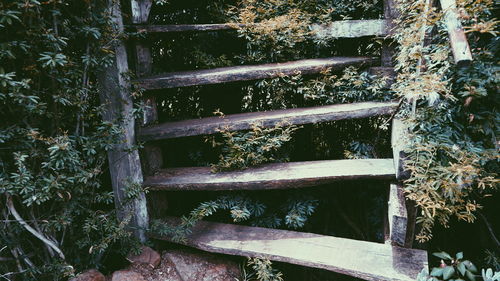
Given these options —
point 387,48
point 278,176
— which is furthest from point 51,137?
point 387,48

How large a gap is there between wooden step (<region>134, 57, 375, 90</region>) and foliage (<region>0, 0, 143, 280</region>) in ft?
1.33

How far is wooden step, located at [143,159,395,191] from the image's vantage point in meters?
1.90

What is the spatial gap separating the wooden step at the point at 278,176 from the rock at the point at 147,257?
0.41 metres

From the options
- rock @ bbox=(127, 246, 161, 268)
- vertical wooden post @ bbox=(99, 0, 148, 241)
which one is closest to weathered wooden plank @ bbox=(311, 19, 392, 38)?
vertical wooden post @ bbox=(99, 0, 148, 241)

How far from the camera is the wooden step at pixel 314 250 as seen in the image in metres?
1.64

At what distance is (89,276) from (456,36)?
221 centimetres

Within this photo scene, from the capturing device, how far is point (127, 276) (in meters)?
1.93

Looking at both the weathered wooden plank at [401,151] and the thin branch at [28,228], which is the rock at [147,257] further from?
the weathered wooden plank at [401,151]

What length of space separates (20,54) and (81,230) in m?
1.05

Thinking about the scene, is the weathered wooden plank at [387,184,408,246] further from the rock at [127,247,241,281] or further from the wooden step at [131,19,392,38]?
the wooden step at [131,19,392,38]

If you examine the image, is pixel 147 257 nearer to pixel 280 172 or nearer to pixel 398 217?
pixel 280 172

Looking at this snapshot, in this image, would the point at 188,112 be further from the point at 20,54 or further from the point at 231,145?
the point at 20,54

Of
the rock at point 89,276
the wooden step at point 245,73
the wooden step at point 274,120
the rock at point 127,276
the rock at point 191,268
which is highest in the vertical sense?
the wooden step at point 245,73

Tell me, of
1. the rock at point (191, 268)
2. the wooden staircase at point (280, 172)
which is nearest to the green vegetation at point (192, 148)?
the wooden staircase at point (280, 172)
